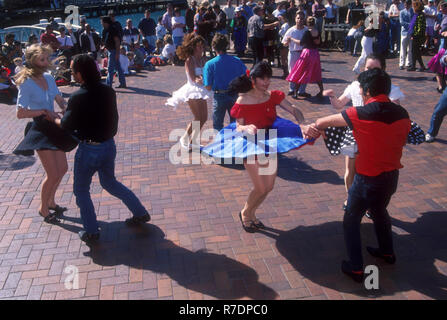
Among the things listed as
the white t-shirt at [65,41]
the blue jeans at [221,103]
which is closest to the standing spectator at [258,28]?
the white t-shirt at [65,41]

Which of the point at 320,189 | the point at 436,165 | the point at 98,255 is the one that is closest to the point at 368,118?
the point at 320,189

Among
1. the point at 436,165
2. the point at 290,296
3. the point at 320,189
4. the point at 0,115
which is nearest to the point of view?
the point at 290,296

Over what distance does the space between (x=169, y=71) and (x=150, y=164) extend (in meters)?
8.10

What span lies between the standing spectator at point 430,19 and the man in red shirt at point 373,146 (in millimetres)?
12601

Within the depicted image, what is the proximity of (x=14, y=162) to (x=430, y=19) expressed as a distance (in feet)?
44.6

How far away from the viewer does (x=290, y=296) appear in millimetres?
3662

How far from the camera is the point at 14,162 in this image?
6.88 metres

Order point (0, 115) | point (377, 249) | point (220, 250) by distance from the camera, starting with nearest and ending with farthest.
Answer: point (377, 249) < point (220, 250) < point (0, 115)

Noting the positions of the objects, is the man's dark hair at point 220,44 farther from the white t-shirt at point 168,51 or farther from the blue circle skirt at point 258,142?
the white t-shirt at point 168,51

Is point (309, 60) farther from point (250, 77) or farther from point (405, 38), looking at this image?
point (250, 77)

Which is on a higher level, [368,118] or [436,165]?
[368,118]

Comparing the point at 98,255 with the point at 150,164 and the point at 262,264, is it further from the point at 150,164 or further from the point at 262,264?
the point at 150,164

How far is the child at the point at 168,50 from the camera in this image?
1495cm

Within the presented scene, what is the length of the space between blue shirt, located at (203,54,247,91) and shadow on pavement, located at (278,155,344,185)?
152 centimetres
